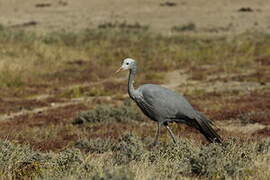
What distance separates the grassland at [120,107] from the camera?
7.11 metres

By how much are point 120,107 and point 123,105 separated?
0.92m

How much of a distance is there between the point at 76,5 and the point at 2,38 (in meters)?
40.0

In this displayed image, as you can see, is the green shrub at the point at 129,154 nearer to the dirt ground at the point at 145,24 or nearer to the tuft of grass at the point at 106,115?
the dirt ground at the point at 145,24

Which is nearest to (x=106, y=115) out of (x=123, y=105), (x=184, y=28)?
(x=123, y=105)

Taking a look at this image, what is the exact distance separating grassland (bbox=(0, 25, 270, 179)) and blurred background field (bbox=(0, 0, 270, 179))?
3cm

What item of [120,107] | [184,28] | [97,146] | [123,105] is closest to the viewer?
[97,146]

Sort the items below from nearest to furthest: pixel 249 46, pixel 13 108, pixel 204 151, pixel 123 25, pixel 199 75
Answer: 1. pixel 204 151
2. pixel 13 108
3. pixel 199 75
4. pixel 249 46
5. pixel 123 25

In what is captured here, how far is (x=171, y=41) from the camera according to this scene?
37.0 m

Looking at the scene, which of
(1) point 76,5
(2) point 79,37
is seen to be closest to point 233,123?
(2) point 79,37

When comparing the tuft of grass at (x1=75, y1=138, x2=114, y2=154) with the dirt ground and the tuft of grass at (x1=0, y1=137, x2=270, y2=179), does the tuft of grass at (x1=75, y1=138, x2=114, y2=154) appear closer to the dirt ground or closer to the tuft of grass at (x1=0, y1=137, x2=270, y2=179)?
the dirt ground

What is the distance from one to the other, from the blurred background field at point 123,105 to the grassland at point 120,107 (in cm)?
3

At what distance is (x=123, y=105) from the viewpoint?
16172mm

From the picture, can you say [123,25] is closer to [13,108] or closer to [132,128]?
[13,108]

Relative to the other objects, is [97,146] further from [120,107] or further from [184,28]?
[184,28]
